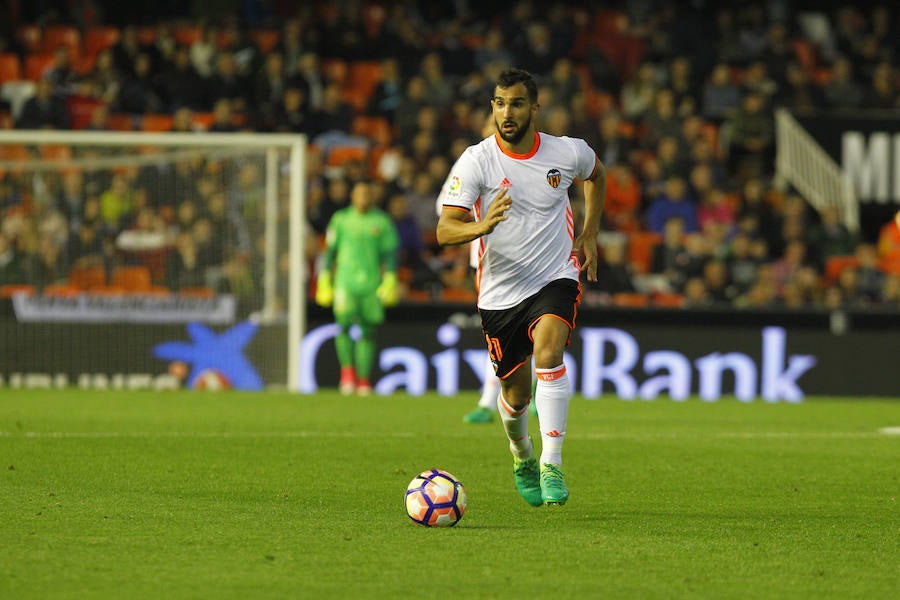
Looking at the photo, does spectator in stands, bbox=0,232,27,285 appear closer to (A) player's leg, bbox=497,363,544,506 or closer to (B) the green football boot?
(B) the green football boot

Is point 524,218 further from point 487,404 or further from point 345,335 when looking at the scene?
point 345,335

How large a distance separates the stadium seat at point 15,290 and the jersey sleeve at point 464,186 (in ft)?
31.8

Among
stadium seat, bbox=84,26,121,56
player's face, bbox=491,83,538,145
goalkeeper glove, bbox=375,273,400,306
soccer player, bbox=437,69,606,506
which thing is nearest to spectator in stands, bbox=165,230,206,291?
goalkeeper glove, bbox=375,273,400,306

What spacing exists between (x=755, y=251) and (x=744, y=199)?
2.42 m

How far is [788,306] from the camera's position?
1634 centimetres

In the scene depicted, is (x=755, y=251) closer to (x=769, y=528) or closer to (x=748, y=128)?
(x=748, y=128)

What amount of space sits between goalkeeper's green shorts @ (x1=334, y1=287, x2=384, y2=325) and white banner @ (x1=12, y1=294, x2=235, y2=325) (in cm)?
127

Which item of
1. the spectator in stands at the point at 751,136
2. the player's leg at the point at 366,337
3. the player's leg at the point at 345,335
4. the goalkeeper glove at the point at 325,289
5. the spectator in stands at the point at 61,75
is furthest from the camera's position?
the spectator in stands at the point at 751,136

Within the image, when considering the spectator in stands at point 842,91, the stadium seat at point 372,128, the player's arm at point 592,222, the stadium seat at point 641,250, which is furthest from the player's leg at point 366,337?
the spectator in stands at point 842,91

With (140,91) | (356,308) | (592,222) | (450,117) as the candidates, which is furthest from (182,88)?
(592,222)

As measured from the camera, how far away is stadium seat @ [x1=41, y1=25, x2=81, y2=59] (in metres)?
20.5

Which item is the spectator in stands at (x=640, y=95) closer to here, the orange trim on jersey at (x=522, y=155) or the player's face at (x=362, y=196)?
the player's face at (x=362, y=196)

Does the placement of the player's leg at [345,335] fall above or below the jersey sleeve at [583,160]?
below

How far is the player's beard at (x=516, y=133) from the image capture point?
6.95m
